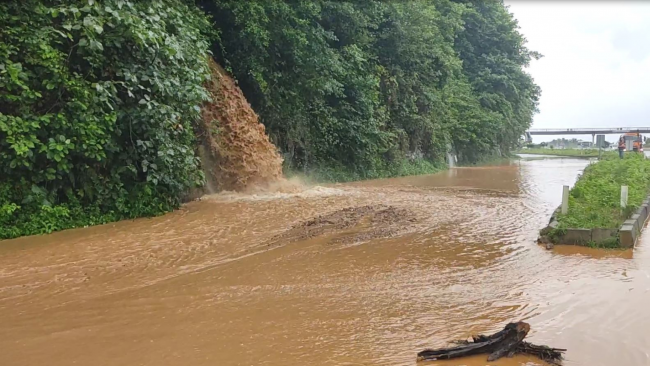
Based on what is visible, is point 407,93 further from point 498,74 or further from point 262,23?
point 498,74

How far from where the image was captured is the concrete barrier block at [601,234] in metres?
8.05

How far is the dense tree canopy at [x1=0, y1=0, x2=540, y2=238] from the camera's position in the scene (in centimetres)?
977

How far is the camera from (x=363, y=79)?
71.4 ft

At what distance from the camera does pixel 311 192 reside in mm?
16203

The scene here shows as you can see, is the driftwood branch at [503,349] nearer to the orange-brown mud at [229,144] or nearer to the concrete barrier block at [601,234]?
the concrete barrier block at [601,234]

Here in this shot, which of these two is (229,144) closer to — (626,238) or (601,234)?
(601,234)

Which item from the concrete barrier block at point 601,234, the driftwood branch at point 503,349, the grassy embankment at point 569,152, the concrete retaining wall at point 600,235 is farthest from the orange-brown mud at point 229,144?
the grassy embankment at point 569,152

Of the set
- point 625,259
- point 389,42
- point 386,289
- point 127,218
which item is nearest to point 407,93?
point 389,42

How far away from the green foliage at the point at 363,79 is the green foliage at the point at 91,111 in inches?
213

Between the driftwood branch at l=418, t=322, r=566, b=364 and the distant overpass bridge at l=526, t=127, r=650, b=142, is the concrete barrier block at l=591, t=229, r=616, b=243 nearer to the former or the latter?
the driftwood branch at l=418, t=322, r=566, b=364

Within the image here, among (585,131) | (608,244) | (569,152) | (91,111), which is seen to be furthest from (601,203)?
(585,131)

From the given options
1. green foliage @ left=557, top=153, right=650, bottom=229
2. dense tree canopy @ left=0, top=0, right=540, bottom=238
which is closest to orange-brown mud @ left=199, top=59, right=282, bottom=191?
dense tree canopy @ left=0, top=0, right=540, bottom=238

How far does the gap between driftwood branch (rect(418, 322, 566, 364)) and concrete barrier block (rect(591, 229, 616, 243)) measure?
15.6ft

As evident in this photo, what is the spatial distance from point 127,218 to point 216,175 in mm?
3969
